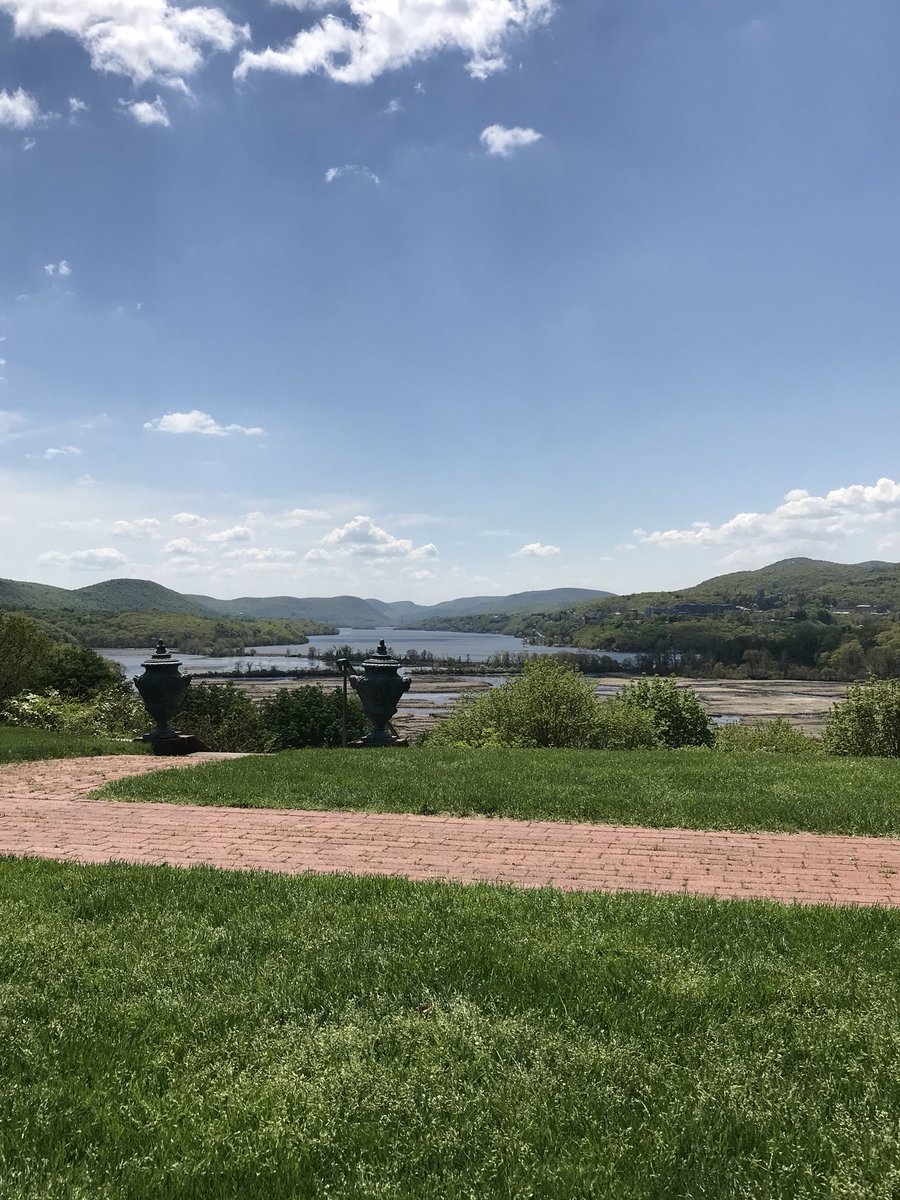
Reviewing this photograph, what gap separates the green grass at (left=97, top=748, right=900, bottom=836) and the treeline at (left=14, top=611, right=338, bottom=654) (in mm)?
91689

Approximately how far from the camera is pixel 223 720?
74.0 ft

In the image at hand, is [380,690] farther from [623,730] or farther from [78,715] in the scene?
[78,715]

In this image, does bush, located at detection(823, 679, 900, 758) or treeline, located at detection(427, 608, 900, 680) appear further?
treeline, located at detection(427, 608, 900, 680)

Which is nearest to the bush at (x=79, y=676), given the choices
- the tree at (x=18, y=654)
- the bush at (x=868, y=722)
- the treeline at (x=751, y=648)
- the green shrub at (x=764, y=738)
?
the tree at (x=18, y=654)

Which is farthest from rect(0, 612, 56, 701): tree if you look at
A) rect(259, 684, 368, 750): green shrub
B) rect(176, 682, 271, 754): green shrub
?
rect(259, 684, 368, 750): green shrub

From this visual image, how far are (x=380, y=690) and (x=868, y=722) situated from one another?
13608 millimetres

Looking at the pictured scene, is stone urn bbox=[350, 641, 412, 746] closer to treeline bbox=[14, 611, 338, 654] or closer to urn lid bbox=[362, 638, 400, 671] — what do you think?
urn lid bbox=[362, 638, 400, 671]

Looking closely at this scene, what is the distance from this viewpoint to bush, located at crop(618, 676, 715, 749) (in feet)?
74.9

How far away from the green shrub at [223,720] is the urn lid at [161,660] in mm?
8572

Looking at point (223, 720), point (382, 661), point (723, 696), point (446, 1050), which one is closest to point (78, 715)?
point (223, 720)

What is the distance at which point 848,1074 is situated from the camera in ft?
9.45

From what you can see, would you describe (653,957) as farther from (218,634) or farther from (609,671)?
(218,634)

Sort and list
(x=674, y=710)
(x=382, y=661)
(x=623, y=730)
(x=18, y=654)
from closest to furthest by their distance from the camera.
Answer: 1. (x=382, y=661)
2. (x=623, y=730)
3. (x=674, y=710)
4. (x=18, y=654)

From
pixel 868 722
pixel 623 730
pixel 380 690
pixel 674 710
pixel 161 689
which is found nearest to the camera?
pixel 161 689
